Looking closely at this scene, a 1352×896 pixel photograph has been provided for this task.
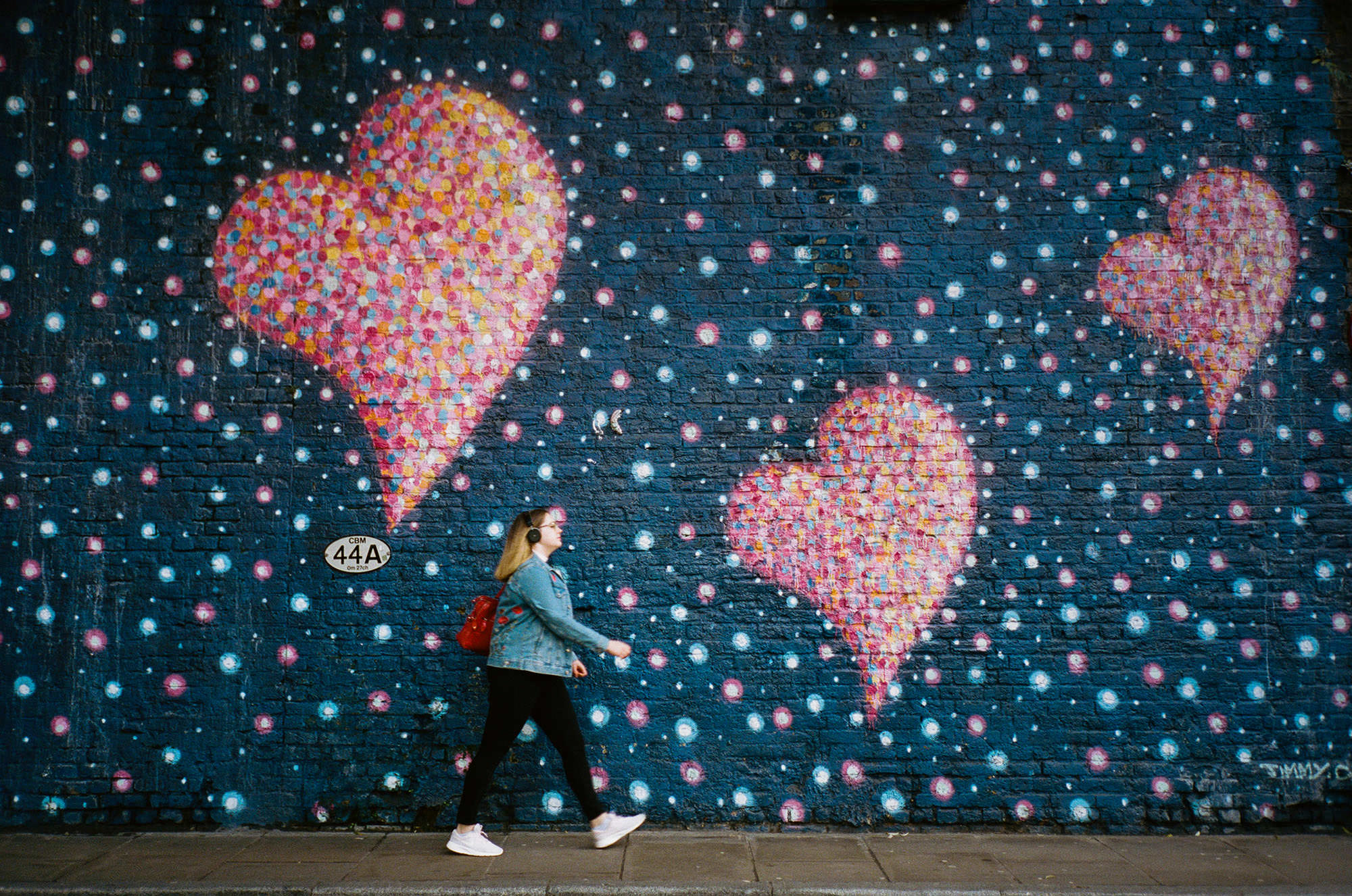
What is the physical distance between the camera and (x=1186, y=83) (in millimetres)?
5711

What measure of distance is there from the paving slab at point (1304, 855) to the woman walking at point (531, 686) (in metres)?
3.37

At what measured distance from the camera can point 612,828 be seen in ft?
16.1

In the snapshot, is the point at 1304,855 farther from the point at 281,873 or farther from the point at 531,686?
the point at 281,873

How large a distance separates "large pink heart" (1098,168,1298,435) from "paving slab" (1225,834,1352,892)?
2.41 meters

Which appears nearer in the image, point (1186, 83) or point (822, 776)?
point (822, 776)

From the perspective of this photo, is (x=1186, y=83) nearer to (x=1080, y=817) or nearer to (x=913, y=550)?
(x=913, y=550)

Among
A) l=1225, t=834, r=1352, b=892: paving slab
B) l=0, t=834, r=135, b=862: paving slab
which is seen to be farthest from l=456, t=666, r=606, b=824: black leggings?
l=1225, t=834, r=1352, b=892: paving slab

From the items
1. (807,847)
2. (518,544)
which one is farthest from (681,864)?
(518,544)

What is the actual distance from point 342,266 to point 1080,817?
559cm

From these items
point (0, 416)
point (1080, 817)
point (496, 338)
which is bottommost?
point (1080, 817)

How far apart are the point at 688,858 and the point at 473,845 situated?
3.76 feet

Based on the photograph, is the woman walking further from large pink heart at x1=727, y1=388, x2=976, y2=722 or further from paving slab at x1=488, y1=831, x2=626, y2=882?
large pink heart at x1=727, y1=388, x2=976, y2=722

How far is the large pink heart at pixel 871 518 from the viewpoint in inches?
215

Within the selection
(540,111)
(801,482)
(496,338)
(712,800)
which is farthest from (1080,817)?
(540,111)
